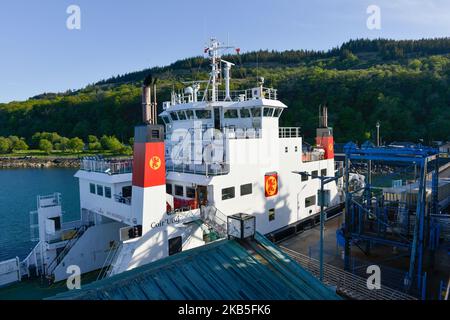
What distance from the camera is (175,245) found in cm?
1661

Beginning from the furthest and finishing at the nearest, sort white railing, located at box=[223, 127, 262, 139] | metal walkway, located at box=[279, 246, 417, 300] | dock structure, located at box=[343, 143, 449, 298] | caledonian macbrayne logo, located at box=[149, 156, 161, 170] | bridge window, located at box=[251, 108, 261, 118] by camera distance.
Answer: bridge window, located at box=[251, 108, 261, 118], white railing, located at box=[223, 127, 262, 139], caledonian macbrayne logo, located at box=[149, 156, 161, 170], dock structure, located at box=[343, 143, 449, 298], metal walkway, located at box=[279, 246, 417, 300]

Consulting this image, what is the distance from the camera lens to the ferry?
15391mm

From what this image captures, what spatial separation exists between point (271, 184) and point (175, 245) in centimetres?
755

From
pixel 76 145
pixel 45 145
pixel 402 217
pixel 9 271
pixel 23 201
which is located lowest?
pixel 23 201

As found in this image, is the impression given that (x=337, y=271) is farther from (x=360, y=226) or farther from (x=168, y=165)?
(x=168, y=165)

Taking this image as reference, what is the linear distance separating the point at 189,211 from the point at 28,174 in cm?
6896

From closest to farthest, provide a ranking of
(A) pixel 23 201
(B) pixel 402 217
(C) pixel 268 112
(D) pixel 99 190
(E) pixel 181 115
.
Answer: (B) pixel 402 217
(D) pixel 99 190
(C) pixel 268 112
(E) pixel 181 115
(A) pixel 23 201

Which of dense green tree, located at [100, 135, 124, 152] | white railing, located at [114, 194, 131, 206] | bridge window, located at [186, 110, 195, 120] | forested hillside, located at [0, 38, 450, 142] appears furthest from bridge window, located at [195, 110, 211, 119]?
dense green tree, located at [100, 135, 124, 152]

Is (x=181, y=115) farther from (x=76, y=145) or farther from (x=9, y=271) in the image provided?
(x=76, y=145)

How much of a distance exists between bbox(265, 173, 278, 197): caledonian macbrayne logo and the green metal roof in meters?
10.3

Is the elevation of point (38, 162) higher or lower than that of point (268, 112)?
lower

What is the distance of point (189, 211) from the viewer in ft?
54.9

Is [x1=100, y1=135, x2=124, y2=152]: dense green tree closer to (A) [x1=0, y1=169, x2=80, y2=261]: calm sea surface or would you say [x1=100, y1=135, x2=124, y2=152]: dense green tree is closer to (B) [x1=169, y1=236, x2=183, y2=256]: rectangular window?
(A) [x1=0, y1=169, x2=80, y2=261]: calm sea surface

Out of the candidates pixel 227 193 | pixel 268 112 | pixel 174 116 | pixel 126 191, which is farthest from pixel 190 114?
pixel 126 191
